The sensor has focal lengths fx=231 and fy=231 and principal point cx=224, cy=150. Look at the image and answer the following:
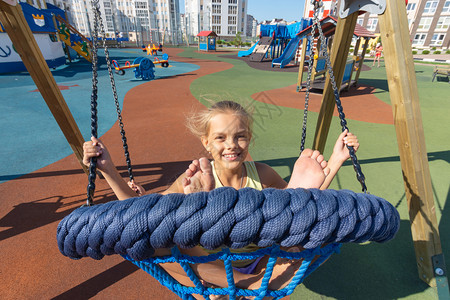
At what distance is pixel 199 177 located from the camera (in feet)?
4.42

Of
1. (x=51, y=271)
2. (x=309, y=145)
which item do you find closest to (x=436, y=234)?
(x=309, y=145)

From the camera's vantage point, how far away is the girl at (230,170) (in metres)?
1.04

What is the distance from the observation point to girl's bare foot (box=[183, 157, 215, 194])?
4.22 feet

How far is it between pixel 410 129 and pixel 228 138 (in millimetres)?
1266

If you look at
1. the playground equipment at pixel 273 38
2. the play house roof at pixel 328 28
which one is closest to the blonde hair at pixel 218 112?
the play house roof at pixel 328 28

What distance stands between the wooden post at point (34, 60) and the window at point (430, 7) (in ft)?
157

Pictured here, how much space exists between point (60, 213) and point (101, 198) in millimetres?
417

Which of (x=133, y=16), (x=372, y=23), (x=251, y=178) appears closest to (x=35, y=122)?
(x=251, y=178)

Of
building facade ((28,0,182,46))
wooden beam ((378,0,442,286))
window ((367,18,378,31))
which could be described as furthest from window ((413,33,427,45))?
wooden beam ((378,0,442,286))

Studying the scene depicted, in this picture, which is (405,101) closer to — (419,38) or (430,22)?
(430,22)

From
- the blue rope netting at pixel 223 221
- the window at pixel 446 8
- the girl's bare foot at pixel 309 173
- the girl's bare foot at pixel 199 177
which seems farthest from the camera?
the window at pixel 446 8

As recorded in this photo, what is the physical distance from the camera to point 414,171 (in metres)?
1.61

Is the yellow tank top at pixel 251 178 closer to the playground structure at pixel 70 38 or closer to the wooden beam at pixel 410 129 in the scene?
the wooden beam at pixel 410 129

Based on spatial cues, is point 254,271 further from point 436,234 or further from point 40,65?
point 40,65
